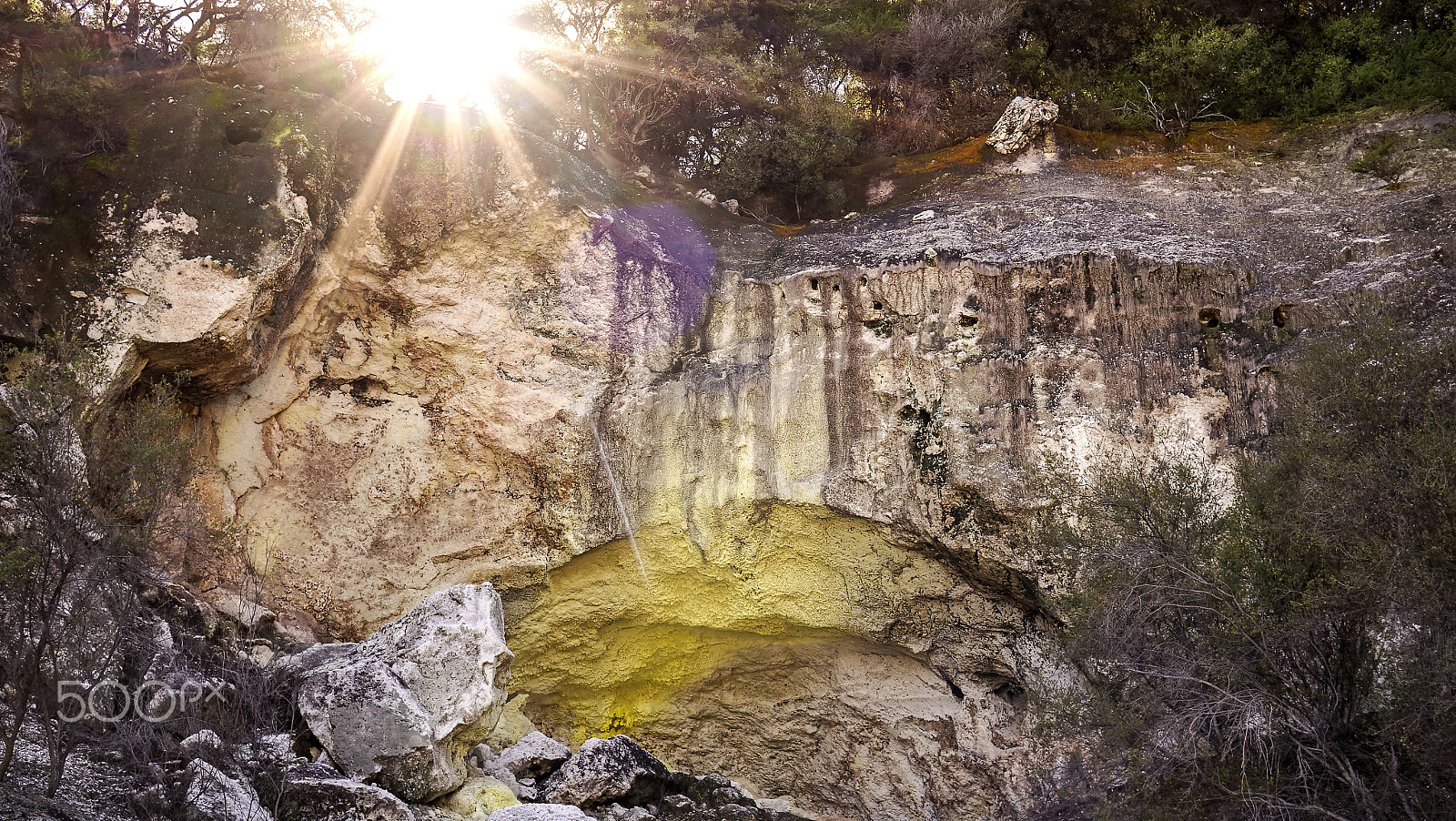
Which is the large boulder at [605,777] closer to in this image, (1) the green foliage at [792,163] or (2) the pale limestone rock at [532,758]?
(2) the pale limestone rock at [532,758]

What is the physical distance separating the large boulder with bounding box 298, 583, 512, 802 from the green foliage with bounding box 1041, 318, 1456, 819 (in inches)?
259

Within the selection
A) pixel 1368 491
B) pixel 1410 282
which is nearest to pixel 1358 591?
pixel 1368 491

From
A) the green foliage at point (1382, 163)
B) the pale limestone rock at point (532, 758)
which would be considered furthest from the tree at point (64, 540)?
the green foliage at point (1382, 163)

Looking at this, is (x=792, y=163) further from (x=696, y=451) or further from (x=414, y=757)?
(x=414, y=757)

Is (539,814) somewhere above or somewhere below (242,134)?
below

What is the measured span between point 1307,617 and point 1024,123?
9290 millimetres

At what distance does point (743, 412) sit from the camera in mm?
14156

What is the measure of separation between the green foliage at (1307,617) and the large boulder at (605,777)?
5345 mm

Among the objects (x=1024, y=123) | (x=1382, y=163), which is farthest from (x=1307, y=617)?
(x=1024, y=123)

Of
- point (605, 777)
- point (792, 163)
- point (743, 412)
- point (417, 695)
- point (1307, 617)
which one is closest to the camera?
point (1307, 617)

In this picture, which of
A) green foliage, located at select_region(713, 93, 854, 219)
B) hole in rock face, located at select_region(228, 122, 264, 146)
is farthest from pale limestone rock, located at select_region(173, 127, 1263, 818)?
hole in rock face, located at select_region(228, 122, 264, 146)

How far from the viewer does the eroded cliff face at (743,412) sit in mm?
13289

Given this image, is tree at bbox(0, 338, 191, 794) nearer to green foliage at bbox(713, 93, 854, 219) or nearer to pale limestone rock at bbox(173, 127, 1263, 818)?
pale limestone rock at bbox(173, 127, 1263, 818)

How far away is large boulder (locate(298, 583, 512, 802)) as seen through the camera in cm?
1037
